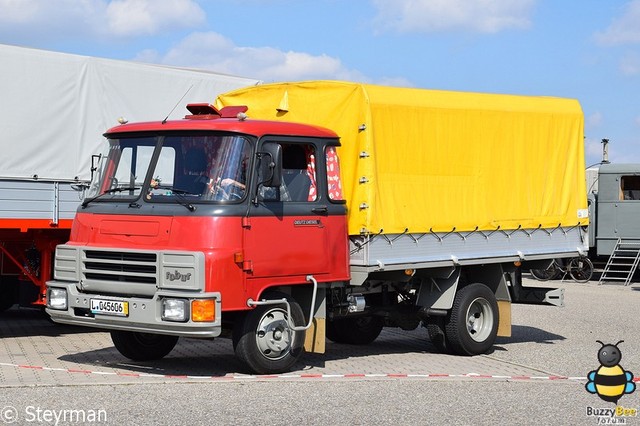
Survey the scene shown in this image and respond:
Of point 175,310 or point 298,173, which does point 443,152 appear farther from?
point 175,310

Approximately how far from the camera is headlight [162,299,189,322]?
10.5 meters

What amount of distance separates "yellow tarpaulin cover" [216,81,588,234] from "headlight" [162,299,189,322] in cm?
240

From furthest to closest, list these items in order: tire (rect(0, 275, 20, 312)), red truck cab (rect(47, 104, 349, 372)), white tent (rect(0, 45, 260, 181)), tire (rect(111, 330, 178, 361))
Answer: tire (rect(0, 275, 20, 312)) < white tent (rect(0, 45, 260, 181)) < tire (rect(111, 330, 178, 361)) < red truck cab (rect(47, 104, 349, 372))

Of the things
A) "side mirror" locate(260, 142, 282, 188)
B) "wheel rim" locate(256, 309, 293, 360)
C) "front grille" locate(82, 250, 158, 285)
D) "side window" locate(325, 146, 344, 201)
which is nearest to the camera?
"front grille" locate(82, 250, 158, 285)

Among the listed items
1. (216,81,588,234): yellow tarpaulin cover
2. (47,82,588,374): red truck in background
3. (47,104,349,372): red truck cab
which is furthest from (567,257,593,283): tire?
(47,104,349,372): red truck cab

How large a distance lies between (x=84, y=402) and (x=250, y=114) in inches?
189

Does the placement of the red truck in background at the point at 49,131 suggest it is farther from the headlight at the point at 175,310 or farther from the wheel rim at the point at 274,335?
the wheel rim at the point at 274,335

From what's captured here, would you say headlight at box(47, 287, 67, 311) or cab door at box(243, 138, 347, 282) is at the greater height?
cab door at box(243, 138, 347, 282)

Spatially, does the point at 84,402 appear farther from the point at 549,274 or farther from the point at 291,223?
the point at 549,274

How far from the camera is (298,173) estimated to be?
11.7 m

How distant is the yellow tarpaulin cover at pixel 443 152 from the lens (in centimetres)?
1226

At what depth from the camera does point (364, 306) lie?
12.7 m

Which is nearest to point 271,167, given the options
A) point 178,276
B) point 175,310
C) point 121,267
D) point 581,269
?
point 178,276

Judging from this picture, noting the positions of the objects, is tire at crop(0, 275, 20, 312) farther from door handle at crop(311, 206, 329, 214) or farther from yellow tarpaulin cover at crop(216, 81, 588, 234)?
door handle at crop(311, 206, 329, 214)
